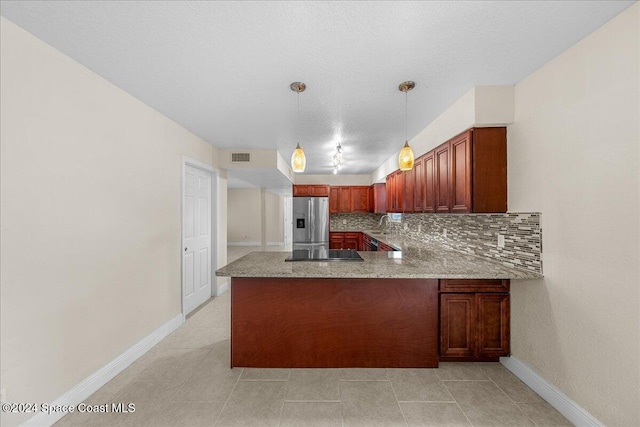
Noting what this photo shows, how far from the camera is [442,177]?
110 inches

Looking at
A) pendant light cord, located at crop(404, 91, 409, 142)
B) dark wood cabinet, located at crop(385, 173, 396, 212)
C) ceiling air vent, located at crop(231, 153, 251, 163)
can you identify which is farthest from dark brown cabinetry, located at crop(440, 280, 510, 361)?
ceiling air vent, located at crop(231, 153, 251, 163)

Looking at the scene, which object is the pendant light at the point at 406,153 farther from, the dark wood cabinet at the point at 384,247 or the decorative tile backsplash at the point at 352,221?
the decorative tile backsplash at the point at 352,221

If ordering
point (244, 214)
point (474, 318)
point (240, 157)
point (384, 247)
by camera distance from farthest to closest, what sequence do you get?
point (244, 214) → point (240, 157) → point (384, 247) → point (474, 318)

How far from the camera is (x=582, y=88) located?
1.65 m

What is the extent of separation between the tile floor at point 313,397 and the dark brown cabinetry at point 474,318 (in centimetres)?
17

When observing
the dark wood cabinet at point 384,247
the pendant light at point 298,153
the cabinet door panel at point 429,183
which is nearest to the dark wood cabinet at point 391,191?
the dark wood cabinet at point 384,247

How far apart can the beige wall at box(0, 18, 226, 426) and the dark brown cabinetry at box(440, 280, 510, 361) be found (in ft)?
9.12

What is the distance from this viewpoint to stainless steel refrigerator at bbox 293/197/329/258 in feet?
21.6

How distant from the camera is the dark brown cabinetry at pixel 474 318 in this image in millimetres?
2260

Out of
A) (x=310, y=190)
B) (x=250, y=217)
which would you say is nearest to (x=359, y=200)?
(x=310, y=190)

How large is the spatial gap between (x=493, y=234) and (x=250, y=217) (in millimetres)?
8671

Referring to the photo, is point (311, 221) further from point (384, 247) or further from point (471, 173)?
point (471, 173)

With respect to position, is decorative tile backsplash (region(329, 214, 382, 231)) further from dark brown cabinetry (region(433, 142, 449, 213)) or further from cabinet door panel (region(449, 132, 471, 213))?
cabinet door panel (region(449, 132, 471, 213))

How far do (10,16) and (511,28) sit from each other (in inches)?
111
